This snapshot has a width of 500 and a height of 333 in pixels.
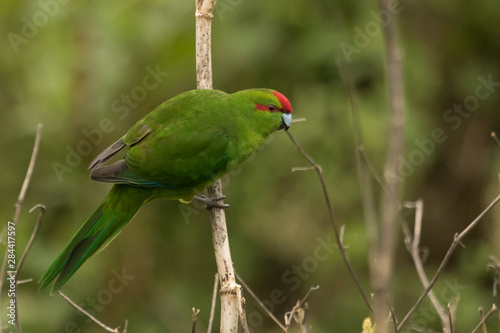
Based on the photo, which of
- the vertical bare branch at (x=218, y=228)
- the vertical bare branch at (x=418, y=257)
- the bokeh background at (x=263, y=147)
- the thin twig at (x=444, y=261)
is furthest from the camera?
the bokeh background at (x=263, y=147)

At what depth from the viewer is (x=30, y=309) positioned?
11.6 feet


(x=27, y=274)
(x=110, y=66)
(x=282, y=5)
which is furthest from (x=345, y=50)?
(x=27, y=274)

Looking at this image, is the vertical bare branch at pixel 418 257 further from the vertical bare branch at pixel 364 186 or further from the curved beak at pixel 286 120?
the curved beak at pixel 286 120

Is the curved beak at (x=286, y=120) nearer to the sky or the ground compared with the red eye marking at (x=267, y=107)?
nearer to the ground

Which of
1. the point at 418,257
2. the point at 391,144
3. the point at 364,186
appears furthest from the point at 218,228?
the point at 391,144

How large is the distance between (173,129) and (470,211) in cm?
272

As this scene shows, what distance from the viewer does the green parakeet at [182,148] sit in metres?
2.74

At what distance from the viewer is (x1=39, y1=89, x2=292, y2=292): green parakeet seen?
108 inches

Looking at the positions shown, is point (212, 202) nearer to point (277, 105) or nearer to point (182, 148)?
point (182, 148)

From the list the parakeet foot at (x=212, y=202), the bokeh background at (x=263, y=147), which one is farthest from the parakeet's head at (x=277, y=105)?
the bokeh background at (x=263, y=147)

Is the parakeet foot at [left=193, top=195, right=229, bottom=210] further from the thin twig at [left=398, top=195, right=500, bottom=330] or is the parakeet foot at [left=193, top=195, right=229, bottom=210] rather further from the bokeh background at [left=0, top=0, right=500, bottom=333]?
the bokeh background at [left=0, top=0, right=500, bottom=333]

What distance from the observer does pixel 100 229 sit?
8.95ft

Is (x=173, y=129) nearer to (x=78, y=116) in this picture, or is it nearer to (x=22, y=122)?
(x=78, y=116)

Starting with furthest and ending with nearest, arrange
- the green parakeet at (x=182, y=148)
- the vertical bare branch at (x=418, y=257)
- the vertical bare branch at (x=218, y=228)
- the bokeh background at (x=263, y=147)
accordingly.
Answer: the bokeh background at (x=263, y=147)
the green parakeet at (x=182, y=148)
the vertical bare branch at (x=218, y=228)
the vertical bare branch at (x=418, y=257)
